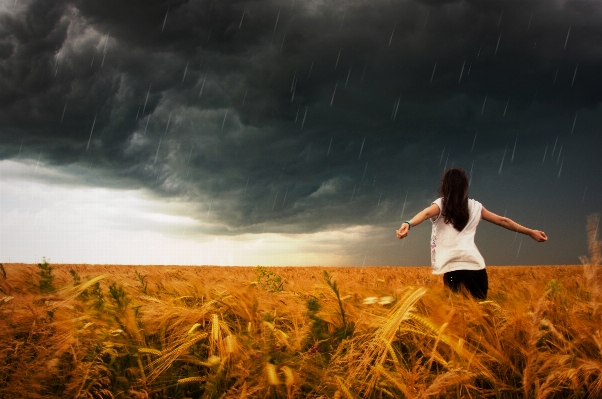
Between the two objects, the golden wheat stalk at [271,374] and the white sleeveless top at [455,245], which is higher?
the white sleeveless top at [455,245]

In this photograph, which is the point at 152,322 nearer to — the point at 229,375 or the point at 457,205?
the point at 229,375

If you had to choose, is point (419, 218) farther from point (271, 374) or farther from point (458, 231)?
point (271, 374)

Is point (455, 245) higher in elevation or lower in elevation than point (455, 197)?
lower

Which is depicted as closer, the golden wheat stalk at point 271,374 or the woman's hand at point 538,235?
the golden wheat stalk at point 271,374

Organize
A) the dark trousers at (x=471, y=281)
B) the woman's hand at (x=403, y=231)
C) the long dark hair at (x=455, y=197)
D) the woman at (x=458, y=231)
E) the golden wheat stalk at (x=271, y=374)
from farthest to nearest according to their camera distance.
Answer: the long dark hair at (x=455, y=197), the woman at (x=458, y=231), the dark trousers at (x=471, y=281), the woman's hand at (x=403, y=231), the golden wheat stalk at (x=271, y=374)

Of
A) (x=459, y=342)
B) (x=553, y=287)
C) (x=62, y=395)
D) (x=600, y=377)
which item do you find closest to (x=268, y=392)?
(x=459, y=342)

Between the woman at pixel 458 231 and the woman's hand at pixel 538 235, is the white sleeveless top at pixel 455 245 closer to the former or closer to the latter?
the woman at pixel 458 231

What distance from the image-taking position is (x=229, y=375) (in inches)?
85.5

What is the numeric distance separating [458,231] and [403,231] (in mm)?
1302

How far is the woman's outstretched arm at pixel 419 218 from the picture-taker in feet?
15.1

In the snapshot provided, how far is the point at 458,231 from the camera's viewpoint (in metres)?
5.45

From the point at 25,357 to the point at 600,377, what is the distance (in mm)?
3340

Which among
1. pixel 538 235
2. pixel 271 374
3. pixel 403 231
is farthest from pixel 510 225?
pixel 271 374

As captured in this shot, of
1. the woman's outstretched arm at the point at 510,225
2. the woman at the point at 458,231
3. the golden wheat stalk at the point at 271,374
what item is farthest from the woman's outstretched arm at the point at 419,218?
the golden wheat stalk at the point at 271,374
